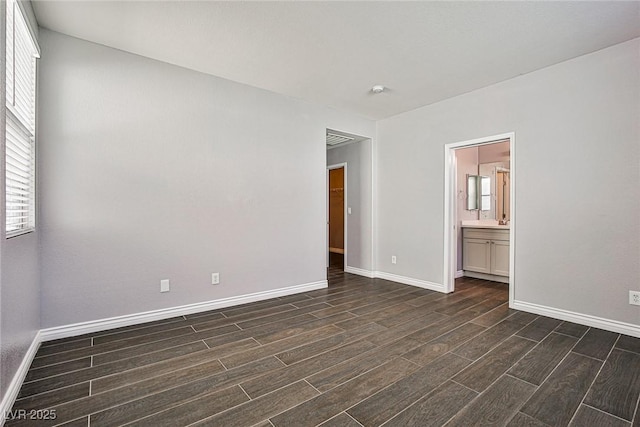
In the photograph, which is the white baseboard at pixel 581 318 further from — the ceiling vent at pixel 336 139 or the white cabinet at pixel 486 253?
the ceiling vent at pixel 336 139

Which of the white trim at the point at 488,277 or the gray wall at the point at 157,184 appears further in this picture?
the white trim at the point at 488,277

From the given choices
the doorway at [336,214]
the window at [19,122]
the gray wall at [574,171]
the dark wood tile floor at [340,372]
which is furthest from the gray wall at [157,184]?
the doorway at [336,214]

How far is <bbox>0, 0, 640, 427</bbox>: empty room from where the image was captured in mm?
1845

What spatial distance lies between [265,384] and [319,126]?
131 inches

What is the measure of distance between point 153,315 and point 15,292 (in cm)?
128

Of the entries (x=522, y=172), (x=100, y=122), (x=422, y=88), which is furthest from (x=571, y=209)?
(x=100, y=122)

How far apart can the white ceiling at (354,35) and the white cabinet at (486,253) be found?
2.28 m

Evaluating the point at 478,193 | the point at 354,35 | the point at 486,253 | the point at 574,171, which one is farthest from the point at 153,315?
the point at 478,193

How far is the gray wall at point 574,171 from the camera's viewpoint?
271cm

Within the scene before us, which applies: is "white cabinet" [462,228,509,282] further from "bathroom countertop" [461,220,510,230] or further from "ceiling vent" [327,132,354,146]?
"ceiling vent" [327,132,354,146]

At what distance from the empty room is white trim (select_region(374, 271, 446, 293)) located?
15 cm

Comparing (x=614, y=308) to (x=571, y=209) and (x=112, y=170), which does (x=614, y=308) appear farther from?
(x=112, y=170)

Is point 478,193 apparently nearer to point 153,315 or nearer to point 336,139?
point 336,139

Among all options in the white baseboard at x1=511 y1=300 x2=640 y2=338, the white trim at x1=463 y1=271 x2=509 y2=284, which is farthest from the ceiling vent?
the white baseboard at x1=511 y1=300 x2=640 y2=338
